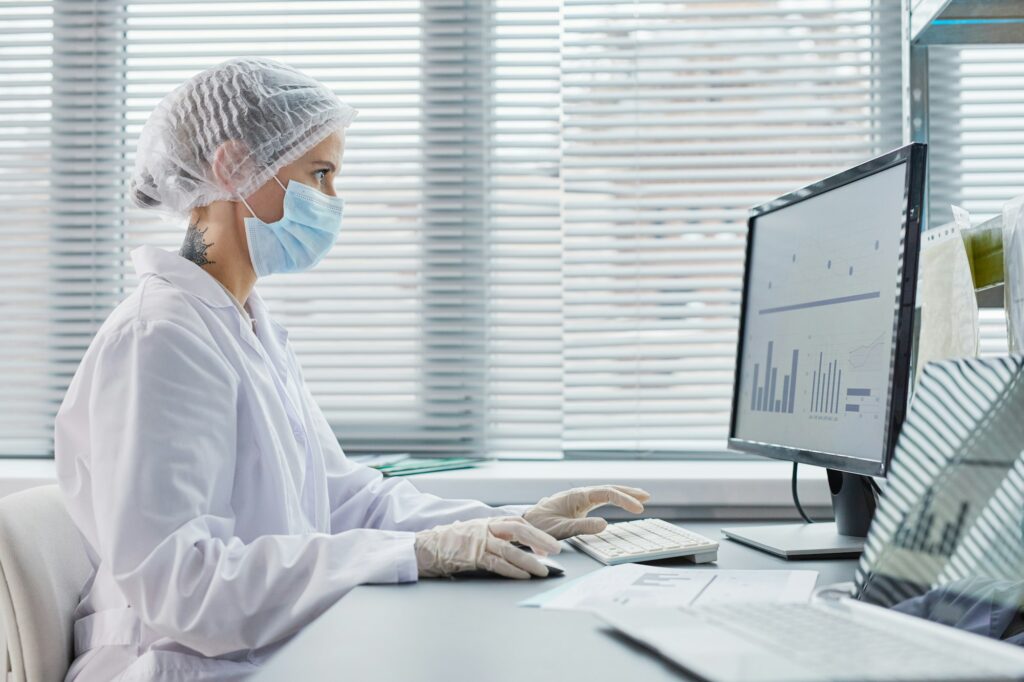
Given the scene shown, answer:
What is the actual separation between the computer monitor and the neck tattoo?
956mm

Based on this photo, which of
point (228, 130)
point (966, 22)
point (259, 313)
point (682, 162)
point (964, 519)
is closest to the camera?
point (964, 519)

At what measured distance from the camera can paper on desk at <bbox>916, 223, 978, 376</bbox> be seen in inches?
44.6

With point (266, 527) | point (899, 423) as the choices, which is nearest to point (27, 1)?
point (266, 527)

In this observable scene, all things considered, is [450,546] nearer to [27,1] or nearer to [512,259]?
[512,259]

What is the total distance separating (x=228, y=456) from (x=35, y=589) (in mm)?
316

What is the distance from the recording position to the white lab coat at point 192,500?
102cm

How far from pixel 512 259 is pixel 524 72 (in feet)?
1.65

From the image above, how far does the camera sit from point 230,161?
1362mm

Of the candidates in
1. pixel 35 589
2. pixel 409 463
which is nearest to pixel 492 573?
pixel 35 589

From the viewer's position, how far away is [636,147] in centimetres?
216

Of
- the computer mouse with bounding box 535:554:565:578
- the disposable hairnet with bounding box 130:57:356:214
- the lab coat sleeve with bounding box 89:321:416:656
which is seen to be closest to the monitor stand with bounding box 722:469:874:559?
the computer mouse with bounding box 535:554:565:578

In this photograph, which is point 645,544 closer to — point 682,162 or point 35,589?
point 35,589

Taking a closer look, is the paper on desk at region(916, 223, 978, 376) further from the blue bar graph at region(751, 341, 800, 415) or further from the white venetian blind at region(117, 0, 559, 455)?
the white venetian blind at region(117, 0, 559, 455)

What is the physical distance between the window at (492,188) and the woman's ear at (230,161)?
0.81 meters
